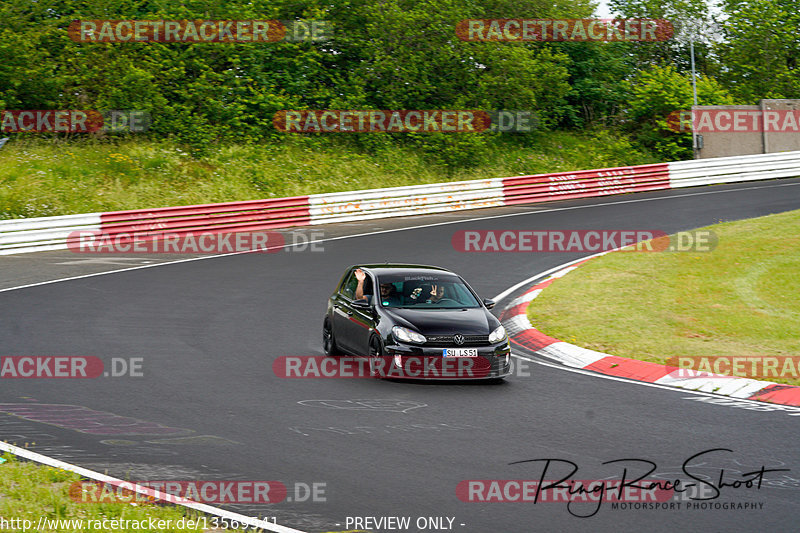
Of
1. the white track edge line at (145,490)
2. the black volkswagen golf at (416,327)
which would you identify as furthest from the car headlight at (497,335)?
the white track edge line at (145,490)

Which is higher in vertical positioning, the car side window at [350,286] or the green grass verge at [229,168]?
the green grass verge at [229,168]

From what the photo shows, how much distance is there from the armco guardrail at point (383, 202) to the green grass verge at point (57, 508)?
18561 millimetres

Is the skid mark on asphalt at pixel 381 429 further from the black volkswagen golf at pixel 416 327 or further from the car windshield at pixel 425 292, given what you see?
the car windshield at pixel 425 292

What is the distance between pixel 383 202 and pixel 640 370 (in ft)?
62.5

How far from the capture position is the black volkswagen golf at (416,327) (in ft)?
37.2

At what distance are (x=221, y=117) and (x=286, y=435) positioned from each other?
1208 inches

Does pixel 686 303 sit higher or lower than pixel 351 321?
lower

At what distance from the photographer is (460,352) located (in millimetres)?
11336

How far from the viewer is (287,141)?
38.2 m

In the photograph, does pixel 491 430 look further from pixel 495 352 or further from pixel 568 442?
pixel 495 352

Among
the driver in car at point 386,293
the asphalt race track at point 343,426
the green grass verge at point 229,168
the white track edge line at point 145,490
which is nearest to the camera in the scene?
the white track edge line at point 145,490

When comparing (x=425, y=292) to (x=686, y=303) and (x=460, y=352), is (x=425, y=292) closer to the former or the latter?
(x=460, y=352)

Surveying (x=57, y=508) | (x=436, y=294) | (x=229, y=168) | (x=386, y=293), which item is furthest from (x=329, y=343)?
(x=229, y=168)

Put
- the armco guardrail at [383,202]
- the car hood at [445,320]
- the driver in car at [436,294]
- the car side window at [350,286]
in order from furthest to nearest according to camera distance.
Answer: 1. the armco guardrail at [383,202]
2. the car side window at [350,286]
3. the driver in car at [436,294]
4. the car hood at [445,320]
